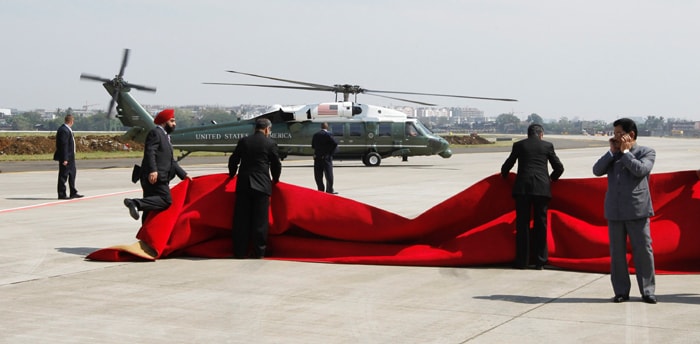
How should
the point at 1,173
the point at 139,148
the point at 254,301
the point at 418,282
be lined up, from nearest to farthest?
the point at 254,301 → the point at 418,282 → the point at 1,173 → the point at 139,148

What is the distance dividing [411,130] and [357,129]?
90.9 inches

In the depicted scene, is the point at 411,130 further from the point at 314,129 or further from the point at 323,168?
the point at 323,168

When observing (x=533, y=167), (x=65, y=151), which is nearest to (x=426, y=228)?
(x=533, y=167)

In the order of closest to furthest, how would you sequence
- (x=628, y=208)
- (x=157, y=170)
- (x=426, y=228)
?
(x=628, y=208) < (x=426, y=228) < (x=157, y=170)

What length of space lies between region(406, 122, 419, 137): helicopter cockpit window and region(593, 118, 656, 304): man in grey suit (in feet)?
95.2

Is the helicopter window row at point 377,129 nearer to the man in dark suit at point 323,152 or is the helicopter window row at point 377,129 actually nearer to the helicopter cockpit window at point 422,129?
the helicopter cockpit window at point 422,129

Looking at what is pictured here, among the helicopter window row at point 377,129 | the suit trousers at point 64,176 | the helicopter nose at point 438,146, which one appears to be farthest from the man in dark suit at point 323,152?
the helicopter nose at point 438,146

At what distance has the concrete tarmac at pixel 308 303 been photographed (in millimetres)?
7059

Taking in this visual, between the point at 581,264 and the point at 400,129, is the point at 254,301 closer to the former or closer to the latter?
the point at 581,264

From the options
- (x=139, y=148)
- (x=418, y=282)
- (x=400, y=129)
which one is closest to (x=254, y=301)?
(x=418, y=282)

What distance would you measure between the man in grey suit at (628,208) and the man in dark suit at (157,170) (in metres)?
5.44

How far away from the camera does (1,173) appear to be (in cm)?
3047

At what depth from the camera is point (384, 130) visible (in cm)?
3744

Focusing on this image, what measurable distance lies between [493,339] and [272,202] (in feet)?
17.2
